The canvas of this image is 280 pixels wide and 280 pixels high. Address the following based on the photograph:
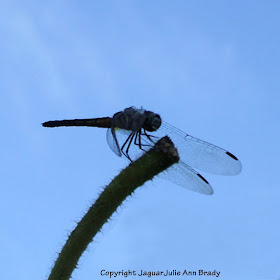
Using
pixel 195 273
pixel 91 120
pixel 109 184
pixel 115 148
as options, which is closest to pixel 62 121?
pixel 91 120

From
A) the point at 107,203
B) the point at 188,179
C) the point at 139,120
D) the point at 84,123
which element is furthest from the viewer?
the point at 84,123

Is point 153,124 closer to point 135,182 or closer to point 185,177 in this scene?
point 185,177

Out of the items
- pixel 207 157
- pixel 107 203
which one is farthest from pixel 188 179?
pixel 107 203

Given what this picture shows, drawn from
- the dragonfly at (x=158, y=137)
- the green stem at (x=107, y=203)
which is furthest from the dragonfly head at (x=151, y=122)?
the green stem at (x=107, y=203)

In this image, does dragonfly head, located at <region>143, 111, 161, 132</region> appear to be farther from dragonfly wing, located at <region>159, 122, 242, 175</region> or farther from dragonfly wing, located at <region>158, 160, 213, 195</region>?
dragonfly wing, located at <region>158, 160, 213, 195</region>

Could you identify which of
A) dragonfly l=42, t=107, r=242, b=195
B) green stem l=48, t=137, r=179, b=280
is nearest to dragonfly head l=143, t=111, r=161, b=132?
dragonfly l=42, t=107, r=242, b=195

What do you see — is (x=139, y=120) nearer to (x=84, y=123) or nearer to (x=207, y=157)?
(x=207, y=157)
